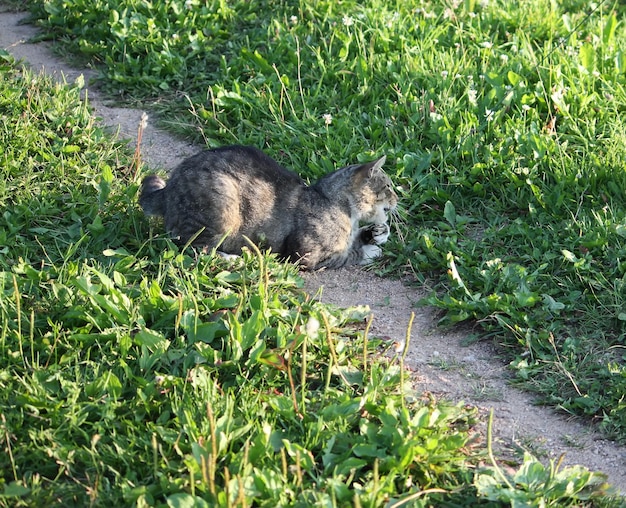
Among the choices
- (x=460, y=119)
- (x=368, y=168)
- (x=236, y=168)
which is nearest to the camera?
(x=236, y=168)

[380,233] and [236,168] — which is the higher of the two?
[236,168]

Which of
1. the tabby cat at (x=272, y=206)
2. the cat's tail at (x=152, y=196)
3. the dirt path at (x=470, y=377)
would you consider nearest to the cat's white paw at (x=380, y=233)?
the tabby cat at (x=272, y=206)

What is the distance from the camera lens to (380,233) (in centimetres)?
538

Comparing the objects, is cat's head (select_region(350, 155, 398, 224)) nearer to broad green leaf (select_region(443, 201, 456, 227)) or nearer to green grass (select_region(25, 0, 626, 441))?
green grass (select_region(25, 0, 626, 441))

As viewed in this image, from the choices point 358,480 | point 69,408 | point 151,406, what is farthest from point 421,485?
point 69,408

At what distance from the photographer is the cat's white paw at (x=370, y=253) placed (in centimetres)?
526

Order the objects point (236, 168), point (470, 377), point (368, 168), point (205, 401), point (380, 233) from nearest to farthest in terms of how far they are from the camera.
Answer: point (205, 401) → point (470, 377) → point (236, 168) → point (368, 168) → point (380, 233)

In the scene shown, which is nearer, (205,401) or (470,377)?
(205,401)

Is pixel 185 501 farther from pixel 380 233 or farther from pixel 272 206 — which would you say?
pixel 380 233

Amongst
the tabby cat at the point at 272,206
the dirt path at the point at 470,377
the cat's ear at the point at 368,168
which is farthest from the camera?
the cat's ear at the point at 368,168

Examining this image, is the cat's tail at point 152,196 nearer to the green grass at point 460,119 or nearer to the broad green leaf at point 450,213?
the green grass at point 460,119

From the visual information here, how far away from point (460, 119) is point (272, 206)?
163 centimetres

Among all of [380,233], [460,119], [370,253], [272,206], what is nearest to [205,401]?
[272,206]

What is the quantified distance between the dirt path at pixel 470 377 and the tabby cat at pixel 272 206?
23 cm
